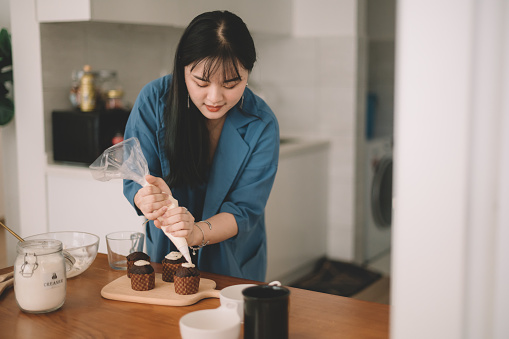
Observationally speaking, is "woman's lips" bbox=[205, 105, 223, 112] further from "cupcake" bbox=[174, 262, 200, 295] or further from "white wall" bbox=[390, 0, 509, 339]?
"white wall" bbox=[390, 0, 509, 339]

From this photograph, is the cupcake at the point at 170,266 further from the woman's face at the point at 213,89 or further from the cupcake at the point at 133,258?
the woman's face at the point at 213,89

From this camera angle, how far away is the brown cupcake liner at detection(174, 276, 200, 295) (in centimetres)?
128

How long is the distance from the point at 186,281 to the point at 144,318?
131mm

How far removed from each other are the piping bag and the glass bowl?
0.56ft

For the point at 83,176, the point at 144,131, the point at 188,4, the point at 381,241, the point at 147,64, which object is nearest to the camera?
the point at 144,131

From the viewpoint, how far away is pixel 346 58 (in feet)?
12.3

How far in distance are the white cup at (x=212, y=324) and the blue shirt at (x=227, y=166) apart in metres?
0.59

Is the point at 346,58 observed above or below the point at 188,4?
below

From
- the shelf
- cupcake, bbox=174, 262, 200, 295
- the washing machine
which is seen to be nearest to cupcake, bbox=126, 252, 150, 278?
cupcake, bbox=174, 262, 200, 295

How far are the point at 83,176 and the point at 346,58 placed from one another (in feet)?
6.36

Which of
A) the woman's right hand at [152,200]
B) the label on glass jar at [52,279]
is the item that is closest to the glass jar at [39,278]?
the label on glass jar at [52,279]

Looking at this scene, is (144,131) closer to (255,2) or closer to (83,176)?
(83,176)

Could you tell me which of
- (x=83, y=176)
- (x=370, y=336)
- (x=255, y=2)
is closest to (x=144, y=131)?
(x=370, y=336)

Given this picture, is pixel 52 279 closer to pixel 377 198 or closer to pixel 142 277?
pixel 142 277
